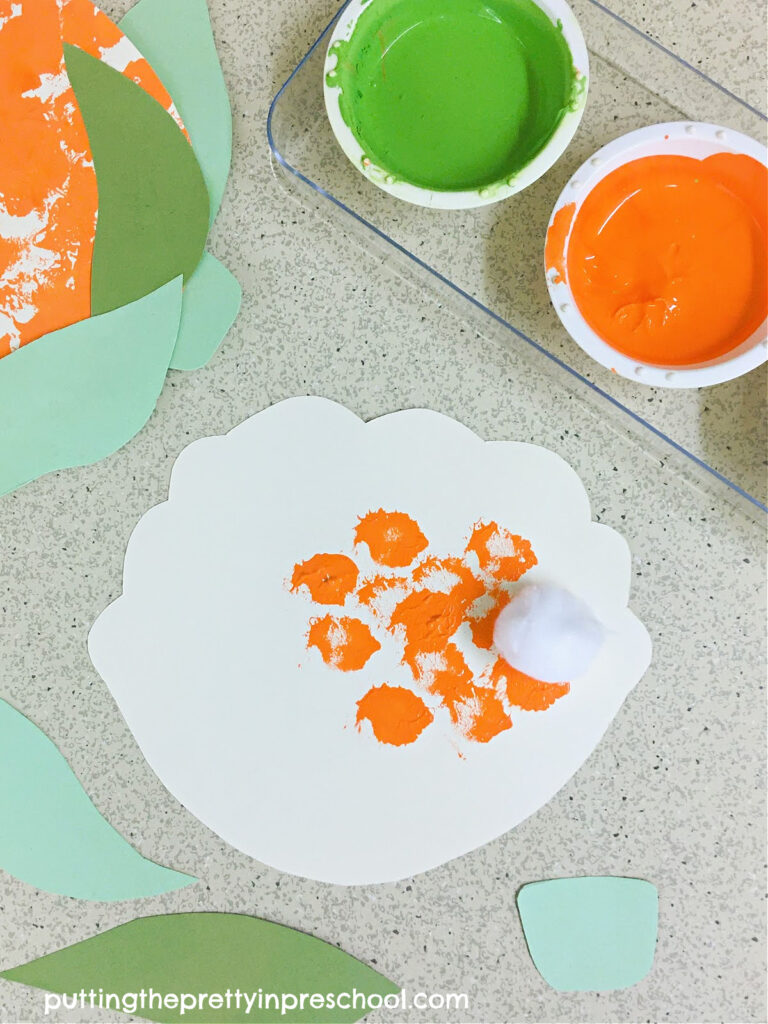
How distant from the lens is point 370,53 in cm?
61

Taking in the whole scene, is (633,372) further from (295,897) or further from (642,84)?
(295,897)

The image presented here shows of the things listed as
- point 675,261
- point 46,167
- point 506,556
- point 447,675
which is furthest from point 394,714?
point 46,167

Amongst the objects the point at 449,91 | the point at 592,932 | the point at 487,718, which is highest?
the point at 449,91

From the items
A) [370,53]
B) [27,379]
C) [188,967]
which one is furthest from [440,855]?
[370,53]

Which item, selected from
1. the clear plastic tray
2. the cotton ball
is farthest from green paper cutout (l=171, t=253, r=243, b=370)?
the cotton ball

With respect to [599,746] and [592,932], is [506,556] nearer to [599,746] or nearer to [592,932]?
[599,746]

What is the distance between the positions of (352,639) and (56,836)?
0.96 feet

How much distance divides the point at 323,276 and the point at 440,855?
480mm

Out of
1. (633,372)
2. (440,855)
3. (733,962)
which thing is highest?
(633,372)

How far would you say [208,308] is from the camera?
0.65 m

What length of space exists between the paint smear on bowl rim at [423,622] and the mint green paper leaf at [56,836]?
0.73ft

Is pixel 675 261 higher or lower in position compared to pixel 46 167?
lower

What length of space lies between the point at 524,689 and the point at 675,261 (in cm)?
35

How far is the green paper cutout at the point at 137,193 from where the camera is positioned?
65cm
